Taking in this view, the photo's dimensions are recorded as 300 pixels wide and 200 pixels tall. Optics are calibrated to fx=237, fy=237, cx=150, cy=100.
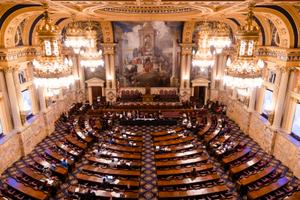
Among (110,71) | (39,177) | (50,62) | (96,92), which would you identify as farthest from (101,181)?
(96,92)

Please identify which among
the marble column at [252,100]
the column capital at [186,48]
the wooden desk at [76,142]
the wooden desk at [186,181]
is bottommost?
the wooden desk at [76,142]

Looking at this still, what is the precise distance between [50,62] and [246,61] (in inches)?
276

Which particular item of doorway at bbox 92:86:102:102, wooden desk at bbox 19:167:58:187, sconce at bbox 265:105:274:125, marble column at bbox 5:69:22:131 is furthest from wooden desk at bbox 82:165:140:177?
doorway at bbox 92:86:102:102

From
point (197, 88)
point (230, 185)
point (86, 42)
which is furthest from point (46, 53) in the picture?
point (197, 88)

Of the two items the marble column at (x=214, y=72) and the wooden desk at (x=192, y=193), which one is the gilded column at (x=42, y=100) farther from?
the marble column at (x=214, y=72)

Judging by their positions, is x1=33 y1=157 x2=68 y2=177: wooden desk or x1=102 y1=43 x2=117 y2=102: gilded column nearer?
x1=33 y1=157 x2=68 y2=177: wooden desk

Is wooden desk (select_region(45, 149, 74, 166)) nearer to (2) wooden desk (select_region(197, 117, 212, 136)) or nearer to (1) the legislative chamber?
(1) the legislative chamber

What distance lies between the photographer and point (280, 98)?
14.6 m

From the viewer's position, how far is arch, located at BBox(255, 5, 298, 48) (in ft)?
39.3

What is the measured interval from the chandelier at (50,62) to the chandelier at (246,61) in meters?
6.32

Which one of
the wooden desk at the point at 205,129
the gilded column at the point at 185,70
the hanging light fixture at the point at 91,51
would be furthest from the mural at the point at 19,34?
the gilded column at the point at 185,70

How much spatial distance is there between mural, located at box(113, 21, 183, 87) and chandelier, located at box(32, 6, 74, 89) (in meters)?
15.3

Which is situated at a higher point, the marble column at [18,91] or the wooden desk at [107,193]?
the marble column at [18,91]

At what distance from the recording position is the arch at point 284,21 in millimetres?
11977
